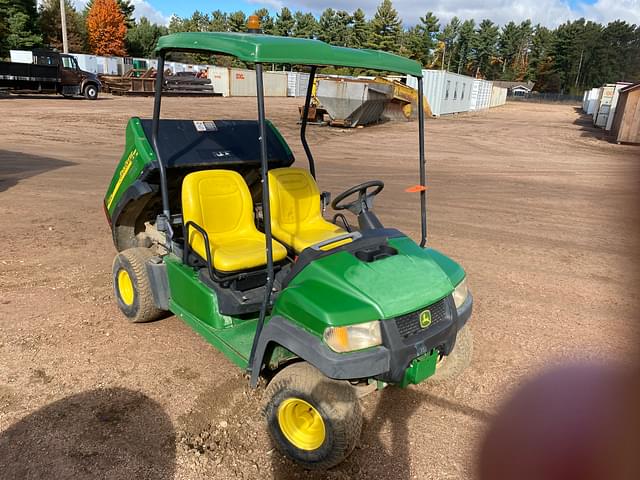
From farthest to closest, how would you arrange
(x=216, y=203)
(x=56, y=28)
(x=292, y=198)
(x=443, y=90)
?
(x=56, y=28) < (x=443, y=90) < (x=292, y=198) < (x=216, y=203)

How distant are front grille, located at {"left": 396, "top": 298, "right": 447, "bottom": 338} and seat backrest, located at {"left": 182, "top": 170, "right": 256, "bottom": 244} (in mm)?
1512

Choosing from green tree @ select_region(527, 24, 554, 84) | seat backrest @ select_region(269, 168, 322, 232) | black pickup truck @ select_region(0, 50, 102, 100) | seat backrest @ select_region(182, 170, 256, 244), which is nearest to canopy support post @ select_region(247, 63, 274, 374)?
seat backrest @ select_region(182, 170, 256, 244)

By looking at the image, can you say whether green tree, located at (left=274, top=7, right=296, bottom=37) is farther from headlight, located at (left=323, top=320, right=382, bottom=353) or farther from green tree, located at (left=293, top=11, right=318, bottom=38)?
headlight, located at (left=323, top=320, right=382, bottom=353)

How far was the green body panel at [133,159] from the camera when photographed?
3.52 m

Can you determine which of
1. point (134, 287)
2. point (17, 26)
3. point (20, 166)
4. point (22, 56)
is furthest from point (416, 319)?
point (17, 26)

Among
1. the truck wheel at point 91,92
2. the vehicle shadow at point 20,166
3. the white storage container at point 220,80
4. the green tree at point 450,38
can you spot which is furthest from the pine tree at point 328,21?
the vehicle shadow at point 20,166

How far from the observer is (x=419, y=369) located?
7.93ft

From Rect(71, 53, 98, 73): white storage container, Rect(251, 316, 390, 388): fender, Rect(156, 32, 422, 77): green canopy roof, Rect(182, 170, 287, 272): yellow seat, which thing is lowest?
Rect(251, 316, 390, 388): fender

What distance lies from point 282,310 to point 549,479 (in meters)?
1.60

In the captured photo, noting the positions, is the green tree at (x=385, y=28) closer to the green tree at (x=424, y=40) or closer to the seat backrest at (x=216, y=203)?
the green tree at (x=424, y=40)

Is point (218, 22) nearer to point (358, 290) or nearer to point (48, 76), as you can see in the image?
point (48, 76)

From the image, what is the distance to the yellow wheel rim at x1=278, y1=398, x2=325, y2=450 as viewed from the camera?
247 cm

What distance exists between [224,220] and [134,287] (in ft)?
2.69

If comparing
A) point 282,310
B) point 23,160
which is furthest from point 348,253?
point 23,160
